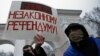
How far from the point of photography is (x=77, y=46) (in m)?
1.36

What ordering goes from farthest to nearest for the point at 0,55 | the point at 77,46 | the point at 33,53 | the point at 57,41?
1. the point at 0,55
2. the point at 57,41
3. the point at 33,53
4. the point at 77,46

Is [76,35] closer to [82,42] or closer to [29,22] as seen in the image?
[82,42]

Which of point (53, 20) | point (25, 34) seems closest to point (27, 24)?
point (25, 34)

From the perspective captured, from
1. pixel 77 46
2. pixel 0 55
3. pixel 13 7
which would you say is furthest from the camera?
pixel 0 55

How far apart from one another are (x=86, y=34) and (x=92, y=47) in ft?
0.24

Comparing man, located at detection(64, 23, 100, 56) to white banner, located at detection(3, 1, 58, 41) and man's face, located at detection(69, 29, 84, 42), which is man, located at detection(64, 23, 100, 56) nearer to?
man's face, located at detection(69, 29, 84, 42)

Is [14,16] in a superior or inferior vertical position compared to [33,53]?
superior

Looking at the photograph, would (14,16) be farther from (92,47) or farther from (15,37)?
(92,47)

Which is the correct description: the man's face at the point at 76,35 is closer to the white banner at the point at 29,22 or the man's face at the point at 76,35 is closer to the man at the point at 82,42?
the man at the point at 82,42

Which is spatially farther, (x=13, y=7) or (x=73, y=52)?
(x=13, y=7)

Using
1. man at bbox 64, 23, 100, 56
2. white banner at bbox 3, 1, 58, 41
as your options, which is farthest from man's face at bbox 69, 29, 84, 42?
white banner at bbox 3, 1, 58, 41

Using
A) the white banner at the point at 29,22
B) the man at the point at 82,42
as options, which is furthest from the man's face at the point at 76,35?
the white banner at the point at 29,22

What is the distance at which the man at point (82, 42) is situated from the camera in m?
1.35

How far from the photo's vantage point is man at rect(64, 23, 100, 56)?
135 cm
